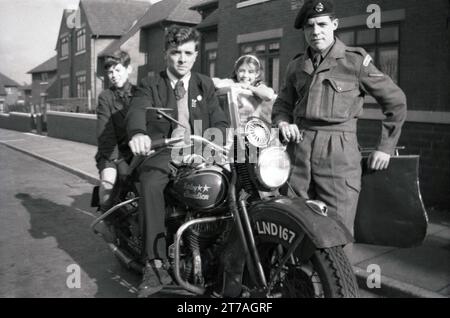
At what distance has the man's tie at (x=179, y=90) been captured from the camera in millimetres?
3777

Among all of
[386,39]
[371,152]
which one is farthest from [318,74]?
[386,39]

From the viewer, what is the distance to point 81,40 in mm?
34719

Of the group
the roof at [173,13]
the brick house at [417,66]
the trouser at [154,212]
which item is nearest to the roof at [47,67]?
the roof at [173,13]

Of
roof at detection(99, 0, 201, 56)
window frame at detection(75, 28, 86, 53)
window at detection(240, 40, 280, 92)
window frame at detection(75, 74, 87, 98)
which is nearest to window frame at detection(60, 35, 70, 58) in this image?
window frame at detection(75, 28, 86, 53)

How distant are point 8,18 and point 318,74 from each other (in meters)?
2.73

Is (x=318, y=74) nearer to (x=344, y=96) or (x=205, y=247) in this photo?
(x=344, y=96)

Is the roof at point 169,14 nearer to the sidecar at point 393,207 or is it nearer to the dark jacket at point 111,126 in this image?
the dark jacket at point 111,126

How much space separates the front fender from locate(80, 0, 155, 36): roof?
105ft

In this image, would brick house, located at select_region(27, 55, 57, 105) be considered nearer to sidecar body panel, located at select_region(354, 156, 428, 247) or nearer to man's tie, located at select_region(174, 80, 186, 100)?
man's tie, located at select_region(174, 80, 186, 100)

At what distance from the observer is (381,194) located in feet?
10.2

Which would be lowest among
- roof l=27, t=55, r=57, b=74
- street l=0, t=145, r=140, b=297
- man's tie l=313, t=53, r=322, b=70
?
street l=0, t=145, r=140, b=297

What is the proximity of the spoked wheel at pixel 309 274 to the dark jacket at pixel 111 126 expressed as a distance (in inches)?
96.2

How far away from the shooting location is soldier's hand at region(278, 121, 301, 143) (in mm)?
3205

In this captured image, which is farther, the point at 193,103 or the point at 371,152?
the point at 193,103
